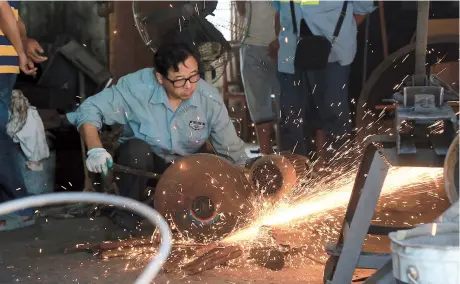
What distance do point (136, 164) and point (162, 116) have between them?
314mm

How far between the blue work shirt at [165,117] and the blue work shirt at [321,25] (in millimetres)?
1028

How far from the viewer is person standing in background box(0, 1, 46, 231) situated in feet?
14.3

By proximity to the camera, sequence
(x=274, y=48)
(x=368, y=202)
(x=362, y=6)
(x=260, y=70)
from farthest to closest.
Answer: (x=260, y=70) → (x=274, y=48) → (x=362, y=6) → (x=368, y=202)

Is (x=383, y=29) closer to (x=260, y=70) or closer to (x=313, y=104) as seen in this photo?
(x=260, y=70)

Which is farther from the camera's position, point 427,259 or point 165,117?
point 165,117

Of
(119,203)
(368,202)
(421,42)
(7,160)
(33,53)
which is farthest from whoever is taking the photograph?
(33,53)

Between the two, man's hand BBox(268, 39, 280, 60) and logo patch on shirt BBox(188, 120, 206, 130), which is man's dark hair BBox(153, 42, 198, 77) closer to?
logo patch on shirt BBox(188, 120, 206, 130)

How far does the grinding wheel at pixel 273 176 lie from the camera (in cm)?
383

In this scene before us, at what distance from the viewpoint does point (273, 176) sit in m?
3.85

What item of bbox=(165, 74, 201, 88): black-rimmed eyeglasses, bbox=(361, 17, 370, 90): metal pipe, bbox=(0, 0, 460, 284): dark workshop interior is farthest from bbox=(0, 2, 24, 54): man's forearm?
bbox=(361, 17, 370, 90): metal pipe

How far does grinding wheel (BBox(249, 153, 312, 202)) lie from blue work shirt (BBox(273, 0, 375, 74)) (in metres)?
Result: 1.40

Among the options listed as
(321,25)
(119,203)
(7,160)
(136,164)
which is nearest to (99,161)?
(136,164)

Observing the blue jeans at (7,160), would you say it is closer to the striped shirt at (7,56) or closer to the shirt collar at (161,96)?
the striped shirt at (7,56)

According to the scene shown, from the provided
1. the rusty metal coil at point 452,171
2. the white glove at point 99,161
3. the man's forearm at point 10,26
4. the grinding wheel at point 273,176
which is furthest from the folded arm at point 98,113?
the rusty metal coil at point 452,171
